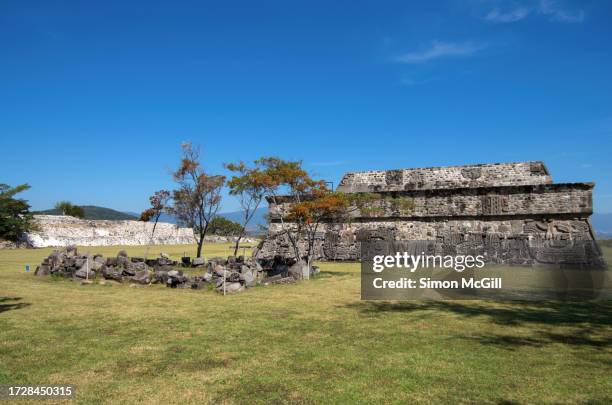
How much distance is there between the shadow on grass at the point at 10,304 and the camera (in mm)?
8195

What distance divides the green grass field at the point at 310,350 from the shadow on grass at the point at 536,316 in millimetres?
26

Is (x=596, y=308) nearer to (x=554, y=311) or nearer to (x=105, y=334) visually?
(x=554, y=311)

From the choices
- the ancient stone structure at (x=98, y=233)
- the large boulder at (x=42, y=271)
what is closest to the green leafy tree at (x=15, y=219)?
the ancient stone structure at (x=98, y=233)

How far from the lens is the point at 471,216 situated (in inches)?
786

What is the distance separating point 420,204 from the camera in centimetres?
2103

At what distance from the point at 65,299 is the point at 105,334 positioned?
3.98 m

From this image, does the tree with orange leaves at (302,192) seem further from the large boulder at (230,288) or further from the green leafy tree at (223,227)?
the green leafy tree at (223,227)

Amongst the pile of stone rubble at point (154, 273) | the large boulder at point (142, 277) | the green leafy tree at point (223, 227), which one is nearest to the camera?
the pile of stone rubble at point (154, 273)

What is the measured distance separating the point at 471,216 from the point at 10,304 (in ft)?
58.5

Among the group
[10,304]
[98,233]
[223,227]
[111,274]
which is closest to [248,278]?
[111,274]

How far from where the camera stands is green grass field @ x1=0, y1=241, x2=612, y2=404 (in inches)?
158

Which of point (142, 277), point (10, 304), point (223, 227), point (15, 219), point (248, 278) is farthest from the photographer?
point (223, 227)

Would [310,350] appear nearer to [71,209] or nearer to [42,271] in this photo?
[42,271]

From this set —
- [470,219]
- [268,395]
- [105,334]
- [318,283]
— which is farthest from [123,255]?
[470,219]
